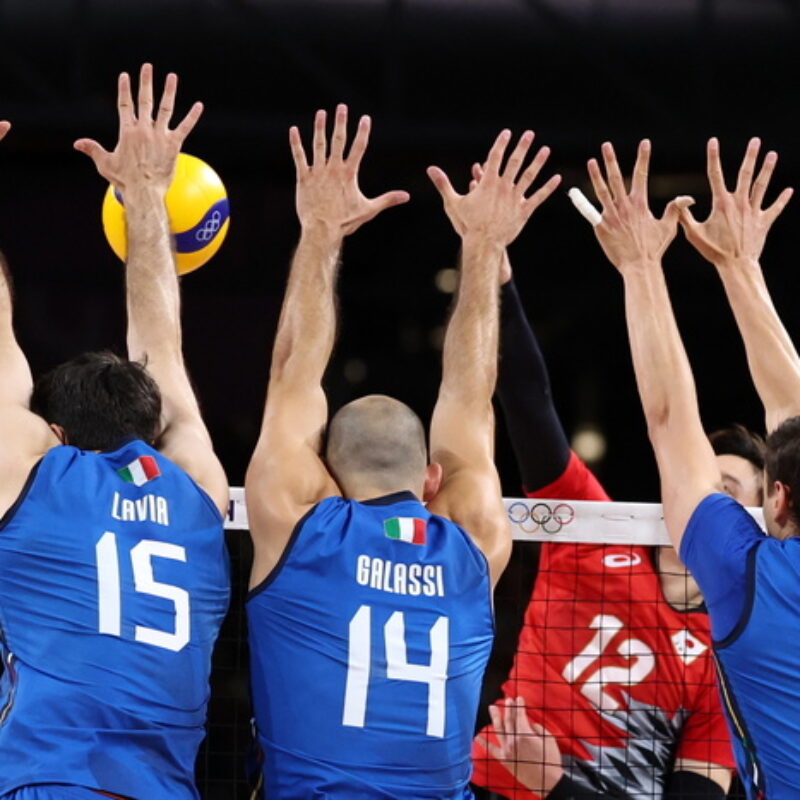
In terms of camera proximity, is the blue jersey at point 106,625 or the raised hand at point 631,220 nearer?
the blue jersey at point 106,625

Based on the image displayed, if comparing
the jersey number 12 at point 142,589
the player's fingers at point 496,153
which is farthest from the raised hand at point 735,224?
the jersey number 12 at point 142,589

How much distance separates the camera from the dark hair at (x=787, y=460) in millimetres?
3750

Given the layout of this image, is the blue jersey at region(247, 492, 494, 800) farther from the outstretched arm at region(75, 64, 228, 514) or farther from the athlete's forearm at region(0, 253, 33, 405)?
the athlete's forearm at region(0, 253, 33, 405)

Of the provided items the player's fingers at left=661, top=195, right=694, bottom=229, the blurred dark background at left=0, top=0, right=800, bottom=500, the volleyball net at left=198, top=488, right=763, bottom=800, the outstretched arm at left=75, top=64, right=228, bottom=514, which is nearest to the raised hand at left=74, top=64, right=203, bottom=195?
the outstretched arm at left=75, top=64, right=228, bottom=514

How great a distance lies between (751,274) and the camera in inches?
182

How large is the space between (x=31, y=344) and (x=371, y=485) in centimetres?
843

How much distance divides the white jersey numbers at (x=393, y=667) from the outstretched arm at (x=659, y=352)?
30.5 inches

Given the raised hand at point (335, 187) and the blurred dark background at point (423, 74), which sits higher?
the blurred dark background at point (423, 74)

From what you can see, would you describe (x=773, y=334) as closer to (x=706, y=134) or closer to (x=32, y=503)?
(x=32, y=503)

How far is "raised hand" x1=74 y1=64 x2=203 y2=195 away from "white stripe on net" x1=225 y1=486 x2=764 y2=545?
4.08 feet

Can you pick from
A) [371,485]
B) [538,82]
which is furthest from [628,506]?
[538,82]

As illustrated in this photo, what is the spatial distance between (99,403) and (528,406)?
2.04 meters

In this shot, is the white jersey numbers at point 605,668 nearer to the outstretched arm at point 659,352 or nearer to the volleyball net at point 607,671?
the volleyball net at point 607,671

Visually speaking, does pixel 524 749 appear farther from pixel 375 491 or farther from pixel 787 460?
pixel 787 460
